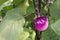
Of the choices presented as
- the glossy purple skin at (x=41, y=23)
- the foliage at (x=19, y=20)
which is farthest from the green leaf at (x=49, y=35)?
the glossy purple skin at (x=41, y=23)

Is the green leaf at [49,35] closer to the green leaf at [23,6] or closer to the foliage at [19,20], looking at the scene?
the foliage at [19,20]

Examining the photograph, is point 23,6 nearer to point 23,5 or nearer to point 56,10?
point 23,5

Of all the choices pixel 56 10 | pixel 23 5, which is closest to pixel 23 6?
pixel 23 5

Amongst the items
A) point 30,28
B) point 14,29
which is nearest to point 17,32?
point 14,29

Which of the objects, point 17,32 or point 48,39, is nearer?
point 17,32

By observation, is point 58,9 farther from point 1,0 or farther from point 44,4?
point 1,0

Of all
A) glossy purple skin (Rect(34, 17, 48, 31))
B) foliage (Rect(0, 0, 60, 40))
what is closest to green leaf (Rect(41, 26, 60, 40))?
foliage (Rect(0, 0, 60, 40))

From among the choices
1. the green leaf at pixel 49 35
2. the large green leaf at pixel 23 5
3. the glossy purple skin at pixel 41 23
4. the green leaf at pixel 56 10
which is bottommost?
the green leaf at pixel 49 35

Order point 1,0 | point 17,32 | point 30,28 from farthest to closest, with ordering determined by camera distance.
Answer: point 30,28 → point 1,0 → point 17,32
